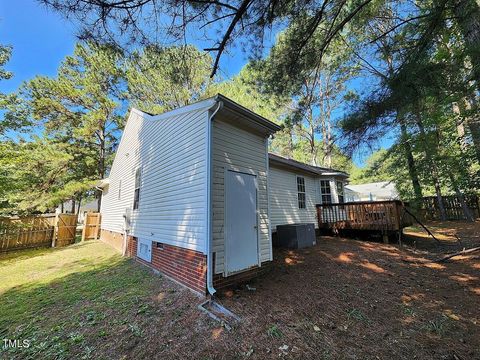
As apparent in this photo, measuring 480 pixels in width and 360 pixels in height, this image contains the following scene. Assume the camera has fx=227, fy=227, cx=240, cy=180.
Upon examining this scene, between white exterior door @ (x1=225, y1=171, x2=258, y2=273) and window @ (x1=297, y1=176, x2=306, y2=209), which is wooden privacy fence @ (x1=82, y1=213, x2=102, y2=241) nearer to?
window @ (x1=297, y1=176, x2=306, y2=209)

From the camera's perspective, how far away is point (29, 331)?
3.62 meters

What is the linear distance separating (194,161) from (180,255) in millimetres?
2095

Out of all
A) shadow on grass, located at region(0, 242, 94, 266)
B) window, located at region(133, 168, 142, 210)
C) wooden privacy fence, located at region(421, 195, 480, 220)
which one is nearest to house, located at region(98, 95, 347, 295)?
window, located at region(133, 168, 142, 210)

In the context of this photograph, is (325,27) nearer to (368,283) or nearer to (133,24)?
(133,24)

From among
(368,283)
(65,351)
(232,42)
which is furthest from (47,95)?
(368,283)

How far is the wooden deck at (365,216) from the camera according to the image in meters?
8.27

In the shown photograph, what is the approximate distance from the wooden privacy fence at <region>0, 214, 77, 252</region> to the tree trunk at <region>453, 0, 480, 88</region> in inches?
591

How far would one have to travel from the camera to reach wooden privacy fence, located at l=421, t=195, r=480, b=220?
13656 mm

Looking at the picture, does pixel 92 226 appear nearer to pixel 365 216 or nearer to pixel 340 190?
pixel 340 190

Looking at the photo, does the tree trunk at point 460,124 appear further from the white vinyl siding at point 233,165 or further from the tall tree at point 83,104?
the tall tree at point 83,104

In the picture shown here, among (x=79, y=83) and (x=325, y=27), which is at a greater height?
(x=79, y=83)

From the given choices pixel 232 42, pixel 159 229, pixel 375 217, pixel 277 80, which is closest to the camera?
pixel 232 42

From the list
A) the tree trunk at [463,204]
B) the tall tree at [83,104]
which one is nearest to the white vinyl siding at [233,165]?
the tree trunk at [463,204]

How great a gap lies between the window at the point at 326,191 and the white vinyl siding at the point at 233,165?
257 inches
